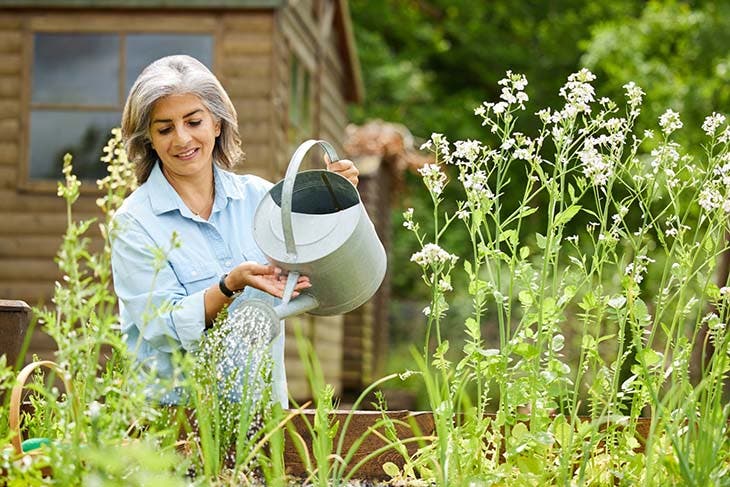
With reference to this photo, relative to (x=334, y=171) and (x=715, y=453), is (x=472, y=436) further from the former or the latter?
(x=334, y=171)

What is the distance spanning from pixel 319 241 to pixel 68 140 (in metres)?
6.97

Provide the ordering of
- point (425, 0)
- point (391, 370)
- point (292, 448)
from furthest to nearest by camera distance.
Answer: point (425, 0) < point (391, 370) < point (292, 448)

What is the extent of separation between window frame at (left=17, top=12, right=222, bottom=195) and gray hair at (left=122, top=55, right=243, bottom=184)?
619 centimetres

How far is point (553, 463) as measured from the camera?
2.28 m

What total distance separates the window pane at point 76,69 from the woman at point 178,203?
6.33m

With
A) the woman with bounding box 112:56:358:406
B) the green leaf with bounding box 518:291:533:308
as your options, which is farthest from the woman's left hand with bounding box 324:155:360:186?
the green leaf with bounding box 518:291:533:308

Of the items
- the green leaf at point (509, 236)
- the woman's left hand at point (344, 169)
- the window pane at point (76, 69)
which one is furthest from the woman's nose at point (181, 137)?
the window pane at point (76, 69)

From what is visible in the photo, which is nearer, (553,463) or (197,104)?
(553,463)

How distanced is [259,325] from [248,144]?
6.86 m

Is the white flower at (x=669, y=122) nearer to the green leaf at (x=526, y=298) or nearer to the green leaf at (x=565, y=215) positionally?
the green leaf at (x=565, y=215)

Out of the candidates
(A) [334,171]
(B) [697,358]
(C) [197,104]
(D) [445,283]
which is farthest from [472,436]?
(B) [697,358]

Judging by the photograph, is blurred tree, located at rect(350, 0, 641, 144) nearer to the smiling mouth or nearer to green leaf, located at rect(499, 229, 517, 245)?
the smiling mouth

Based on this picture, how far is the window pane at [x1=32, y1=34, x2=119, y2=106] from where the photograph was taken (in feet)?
29.5

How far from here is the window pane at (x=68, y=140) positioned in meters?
8.98
